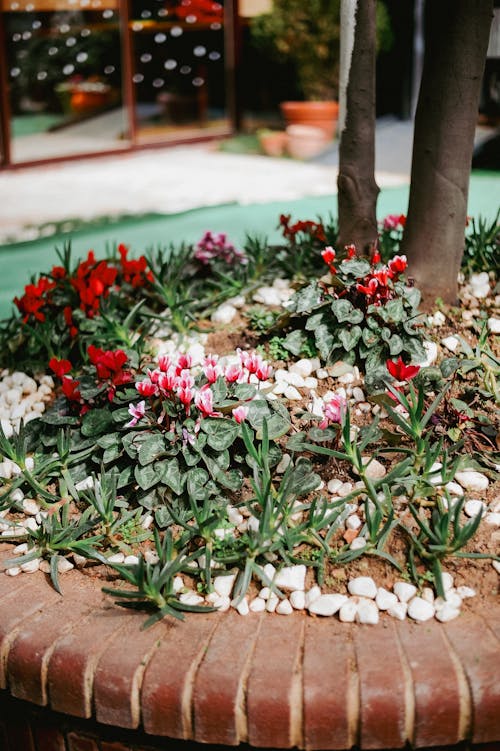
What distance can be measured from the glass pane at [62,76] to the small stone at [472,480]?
23.7 ft

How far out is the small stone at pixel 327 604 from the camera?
1869 mm

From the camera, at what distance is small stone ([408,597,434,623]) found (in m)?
1.83

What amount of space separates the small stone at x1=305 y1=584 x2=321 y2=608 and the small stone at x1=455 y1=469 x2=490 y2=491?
0.50 metres

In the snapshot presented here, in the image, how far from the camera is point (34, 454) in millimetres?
2449

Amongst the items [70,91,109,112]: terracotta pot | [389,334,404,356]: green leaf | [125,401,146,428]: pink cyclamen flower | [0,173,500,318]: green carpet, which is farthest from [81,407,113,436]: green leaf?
[70,91,109,112]: terracotta pot

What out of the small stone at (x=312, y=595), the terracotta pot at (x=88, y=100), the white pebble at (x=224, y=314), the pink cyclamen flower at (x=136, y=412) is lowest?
the small stone at (x=312, y=595)

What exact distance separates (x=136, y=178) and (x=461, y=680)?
273 inches

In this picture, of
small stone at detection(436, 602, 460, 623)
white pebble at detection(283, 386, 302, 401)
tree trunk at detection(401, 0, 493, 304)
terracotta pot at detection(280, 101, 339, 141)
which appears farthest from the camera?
terracotta pot at detection(280, 101, 339, 141)

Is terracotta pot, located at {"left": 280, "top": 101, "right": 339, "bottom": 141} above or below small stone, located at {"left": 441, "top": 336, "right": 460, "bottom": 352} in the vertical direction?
above

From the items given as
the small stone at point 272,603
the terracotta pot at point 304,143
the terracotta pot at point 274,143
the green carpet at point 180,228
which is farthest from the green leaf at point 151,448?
the terracotta pot at point 274,143

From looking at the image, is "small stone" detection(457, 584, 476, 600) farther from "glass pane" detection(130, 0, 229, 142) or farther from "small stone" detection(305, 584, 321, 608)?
"glass pane" detection(130, 0, 229, 142)

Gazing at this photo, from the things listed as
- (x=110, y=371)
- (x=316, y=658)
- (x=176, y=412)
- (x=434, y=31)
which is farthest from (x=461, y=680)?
(x=434, y=31)

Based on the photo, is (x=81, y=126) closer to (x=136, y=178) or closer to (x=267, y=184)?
(x=136, y=178)

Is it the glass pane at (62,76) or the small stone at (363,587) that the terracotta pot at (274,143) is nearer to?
the glass pane at (62,76)
